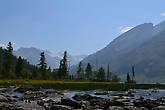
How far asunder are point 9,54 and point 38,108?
297 feet

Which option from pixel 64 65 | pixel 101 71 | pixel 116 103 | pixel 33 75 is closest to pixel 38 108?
pixel 116 103

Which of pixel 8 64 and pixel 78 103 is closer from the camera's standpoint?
pixel 78 103

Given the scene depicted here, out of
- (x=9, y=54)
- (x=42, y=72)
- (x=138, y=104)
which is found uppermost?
(x=9, y=54)

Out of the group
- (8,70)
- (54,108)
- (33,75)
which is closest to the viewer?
(54,108)

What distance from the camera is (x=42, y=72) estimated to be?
12412 centimetres

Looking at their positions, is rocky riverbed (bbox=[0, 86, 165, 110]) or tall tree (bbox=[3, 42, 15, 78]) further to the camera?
tall tree (bbox=[3, 42, 15, 78])

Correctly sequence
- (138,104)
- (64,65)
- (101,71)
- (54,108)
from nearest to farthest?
(54,108) < (138,104) < (64,65) < (101,71)

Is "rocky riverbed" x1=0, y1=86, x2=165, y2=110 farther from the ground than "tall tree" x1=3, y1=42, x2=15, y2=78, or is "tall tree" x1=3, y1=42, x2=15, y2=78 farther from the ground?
"tall tree" x1=3, y1=42, x2=15, y2=78

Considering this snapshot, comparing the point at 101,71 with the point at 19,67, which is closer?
the point at 19,67

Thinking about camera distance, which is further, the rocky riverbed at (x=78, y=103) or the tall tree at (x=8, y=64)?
the tall tree at (x=8, y=64)

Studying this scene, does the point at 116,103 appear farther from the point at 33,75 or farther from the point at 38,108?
the point at 33,75

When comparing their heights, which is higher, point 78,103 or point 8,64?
point 8,64

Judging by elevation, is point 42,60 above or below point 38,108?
above

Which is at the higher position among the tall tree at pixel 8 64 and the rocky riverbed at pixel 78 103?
the tall tree at pixel 8 64
